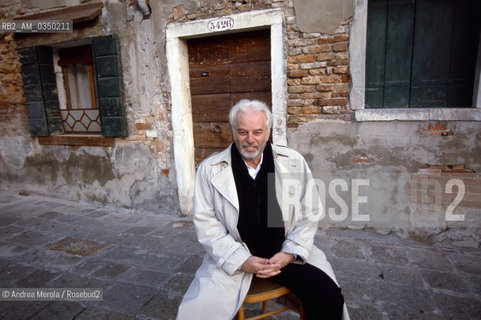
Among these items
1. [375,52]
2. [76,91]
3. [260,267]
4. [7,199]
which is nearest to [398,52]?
[375,52]

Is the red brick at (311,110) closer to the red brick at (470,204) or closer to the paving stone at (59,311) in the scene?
the red brick at (470,204)

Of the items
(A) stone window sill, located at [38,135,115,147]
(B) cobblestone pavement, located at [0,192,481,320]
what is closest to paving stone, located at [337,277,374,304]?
(B) cobblestone pavement, located at [0,192,481,320]

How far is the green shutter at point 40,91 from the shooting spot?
4.71 meters

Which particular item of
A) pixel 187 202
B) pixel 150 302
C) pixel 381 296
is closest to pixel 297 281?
pixel 381 296

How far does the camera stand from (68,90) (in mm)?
5199

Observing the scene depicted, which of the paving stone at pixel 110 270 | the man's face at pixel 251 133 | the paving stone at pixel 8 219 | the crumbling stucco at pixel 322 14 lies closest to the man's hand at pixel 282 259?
the man's face at pixel 251 133

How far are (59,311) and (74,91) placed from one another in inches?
161

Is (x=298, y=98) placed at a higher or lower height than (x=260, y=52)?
lower

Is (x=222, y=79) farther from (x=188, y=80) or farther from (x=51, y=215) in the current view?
(x=51, y=215)

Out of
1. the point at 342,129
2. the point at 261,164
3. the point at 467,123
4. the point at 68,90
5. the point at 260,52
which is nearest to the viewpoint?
the point at 261,164

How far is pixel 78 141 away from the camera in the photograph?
468 centimetres

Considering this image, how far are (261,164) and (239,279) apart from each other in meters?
0.70

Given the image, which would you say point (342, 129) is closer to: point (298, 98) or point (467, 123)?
point (298, 98)

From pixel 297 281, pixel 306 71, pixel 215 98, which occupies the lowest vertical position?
pixel 297 281
